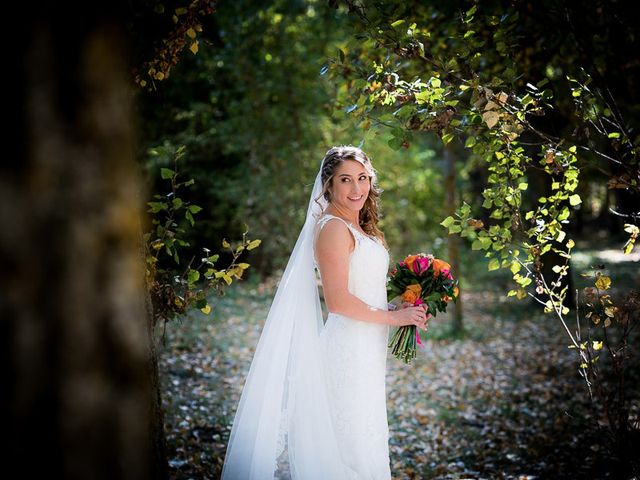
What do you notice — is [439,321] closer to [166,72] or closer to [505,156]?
[505,156]

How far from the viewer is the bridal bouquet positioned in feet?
12.2

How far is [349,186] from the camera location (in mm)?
3693

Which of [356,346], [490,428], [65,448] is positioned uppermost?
[356,346]

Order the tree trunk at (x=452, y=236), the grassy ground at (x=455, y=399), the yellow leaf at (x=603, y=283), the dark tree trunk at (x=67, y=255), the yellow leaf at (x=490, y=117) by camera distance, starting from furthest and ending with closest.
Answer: the tree trunk at (x=452, y=236) → the grassy ground at (x=455, y=399) → the yellow leaf at (x=603, y=283) → the yellow leaf at (x=490, y=117) → the dark tree trunk at (x=67, y=255)

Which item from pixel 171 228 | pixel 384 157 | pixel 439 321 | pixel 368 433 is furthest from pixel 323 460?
pixel 384 157

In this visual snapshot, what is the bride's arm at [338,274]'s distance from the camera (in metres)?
3.46

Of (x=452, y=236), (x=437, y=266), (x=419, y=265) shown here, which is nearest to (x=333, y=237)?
(x=419, y=265)

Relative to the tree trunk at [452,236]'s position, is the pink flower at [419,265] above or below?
below

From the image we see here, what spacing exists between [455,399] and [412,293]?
4.17 metres

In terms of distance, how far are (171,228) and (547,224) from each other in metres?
2.71

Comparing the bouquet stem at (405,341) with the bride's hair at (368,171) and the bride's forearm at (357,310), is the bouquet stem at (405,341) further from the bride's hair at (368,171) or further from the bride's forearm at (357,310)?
the bride's hair at (368,171)

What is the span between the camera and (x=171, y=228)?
426 centimetres

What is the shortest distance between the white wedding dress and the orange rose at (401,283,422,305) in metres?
0.21

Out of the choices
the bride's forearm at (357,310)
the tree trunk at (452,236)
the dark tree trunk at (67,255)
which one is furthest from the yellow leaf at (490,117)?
the tree trunk at (452,236)
